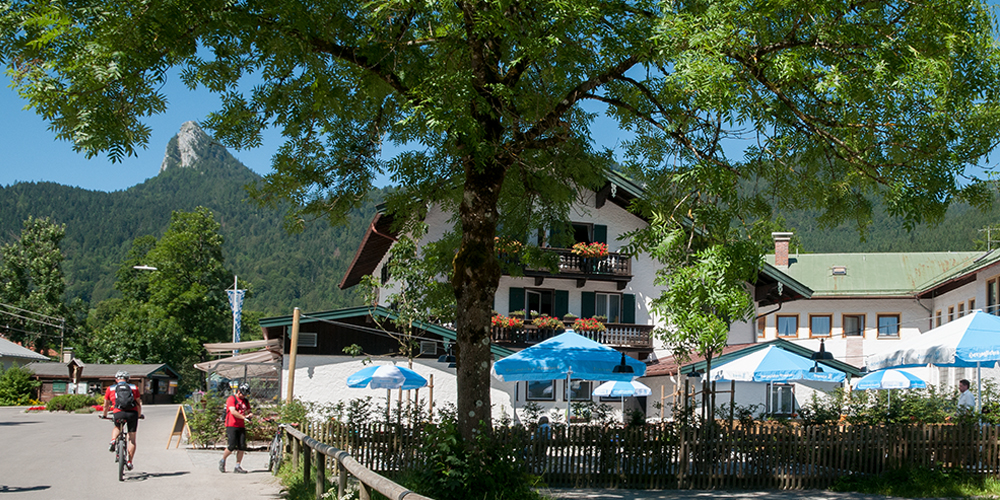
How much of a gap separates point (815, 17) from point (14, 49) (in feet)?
27.9

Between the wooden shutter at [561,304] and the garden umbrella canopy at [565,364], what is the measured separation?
14.3 m

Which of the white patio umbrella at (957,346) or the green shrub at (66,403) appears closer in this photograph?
the white patio umbrella at (957,346)

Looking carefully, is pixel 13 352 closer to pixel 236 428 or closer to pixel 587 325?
pixel 587 325

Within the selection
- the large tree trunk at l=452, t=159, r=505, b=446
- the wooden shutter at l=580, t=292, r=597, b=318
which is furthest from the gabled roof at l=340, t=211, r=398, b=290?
the large tree trunk at l=452, t=159, r=505, b=446

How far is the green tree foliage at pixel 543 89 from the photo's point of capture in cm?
890

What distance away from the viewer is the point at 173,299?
224ft

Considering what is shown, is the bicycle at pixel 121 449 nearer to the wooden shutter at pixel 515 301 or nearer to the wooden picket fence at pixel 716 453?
the wooden picket fence at pixel 716 453

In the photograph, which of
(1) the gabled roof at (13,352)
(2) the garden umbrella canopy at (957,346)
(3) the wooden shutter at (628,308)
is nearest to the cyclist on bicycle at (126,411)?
(2) the garden umbrella canopy at (957,346)

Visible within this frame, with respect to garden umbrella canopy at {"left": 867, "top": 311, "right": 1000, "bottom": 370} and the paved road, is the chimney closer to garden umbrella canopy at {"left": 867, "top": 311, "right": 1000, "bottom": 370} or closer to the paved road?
garden umbrella canopy at {"left": 867, "top": 311, "right": 1000, "bottom": 370}

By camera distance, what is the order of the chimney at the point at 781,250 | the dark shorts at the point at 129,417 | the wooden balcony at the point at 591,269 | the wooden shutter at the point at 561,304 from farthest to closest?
the chimney at the point at 781,250 → the wooden shutter at the point at 561,304 → the wooden balcony at the point at 591,269 → the dark shorts at the point at 129,417

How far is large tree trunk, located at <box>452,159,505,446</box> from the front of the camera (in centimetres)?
1081

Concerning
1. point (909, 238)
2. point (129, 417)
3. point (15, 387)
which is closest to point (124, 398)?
point (129, 417)

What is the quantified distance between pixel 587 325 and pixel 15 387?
147 ft

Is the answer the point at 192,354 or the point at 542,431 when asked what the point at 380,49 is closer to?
the point at 542,431
